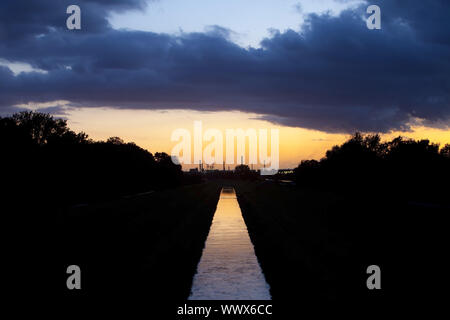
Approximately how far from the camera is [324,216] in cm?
3584

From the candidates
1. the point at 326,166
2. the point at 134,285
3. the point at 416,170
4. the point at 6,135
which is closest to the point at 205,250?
the point at 134,285

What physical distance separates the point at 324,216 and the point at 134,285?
81.5ft

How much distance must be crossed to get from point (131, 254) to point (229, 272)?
13.2 feet

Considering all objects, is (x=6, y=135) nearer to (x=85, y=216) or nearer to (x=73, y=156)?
(x=73, y=156)

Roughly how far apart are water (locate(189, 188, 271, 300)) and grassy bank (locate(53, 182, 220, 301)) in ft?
1.26

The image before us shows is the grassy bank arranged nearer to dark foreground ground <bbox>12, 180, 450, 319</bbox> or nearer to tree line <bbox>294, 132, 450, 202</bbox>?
dark foreground ground <bbox>12, 180, 450, 319</bbox>

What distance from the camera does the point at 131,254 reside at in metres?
18.2

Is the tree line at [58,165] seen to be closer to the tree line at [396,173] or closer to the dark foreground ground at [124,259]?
the dark foreground ground at [124,259]

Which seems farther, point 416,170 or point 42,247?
point 416,170

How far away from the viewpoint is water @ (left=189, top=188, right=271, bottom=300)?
12.5 metres

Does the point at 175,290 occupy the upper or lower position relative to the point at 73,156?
lower

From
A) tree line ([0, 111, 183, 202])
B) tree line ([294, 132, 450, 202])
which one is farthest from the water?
tree line ([294, 132, 450, 202])
